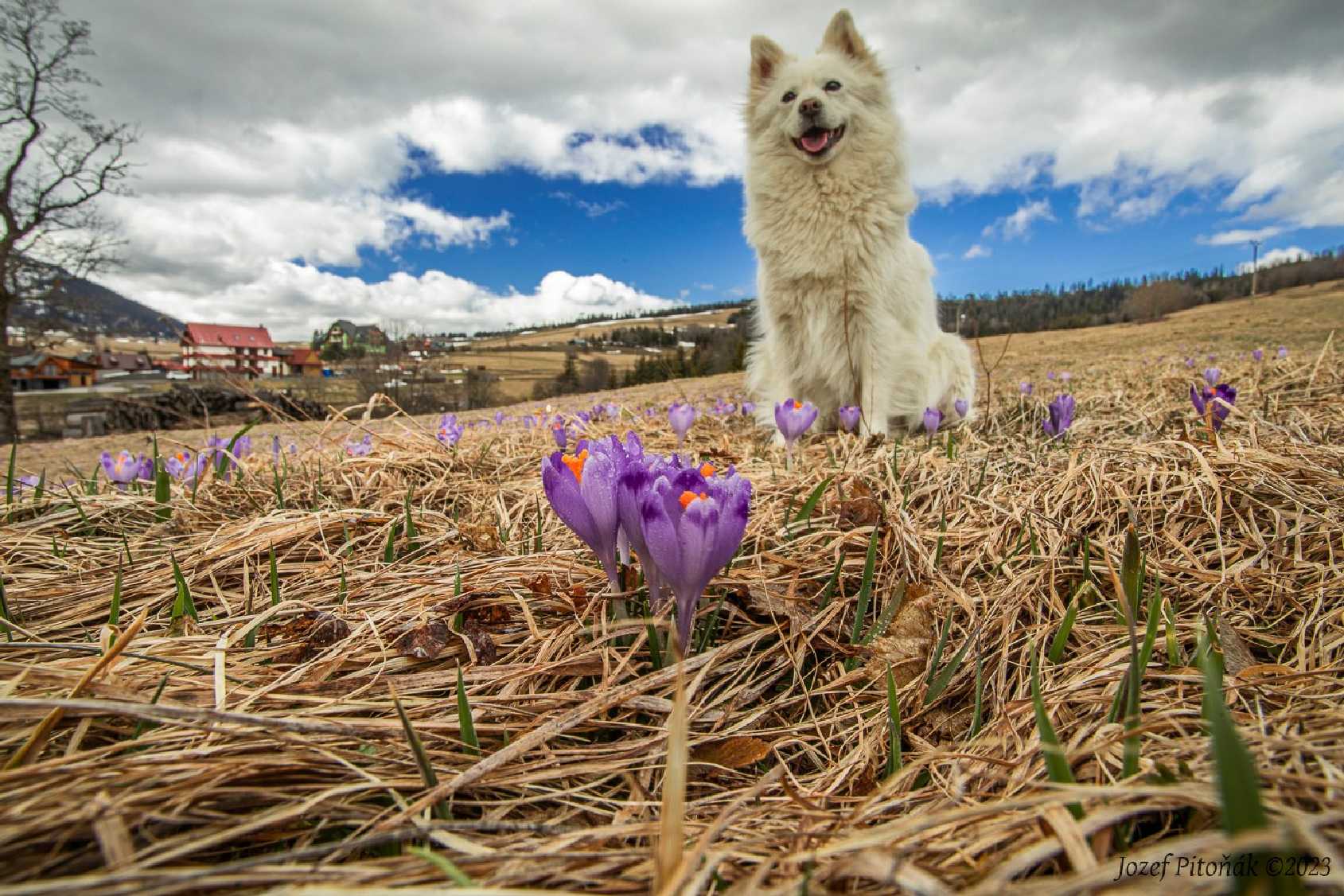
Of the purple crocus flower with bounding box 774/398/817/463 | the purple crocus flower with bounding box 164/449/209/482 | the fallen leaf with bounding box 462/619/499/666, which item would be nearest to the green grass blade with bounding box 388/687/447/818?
the fallen leaf with bounding box 462/619/499/666

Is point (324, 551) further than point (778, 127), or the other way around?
point (778, 127)

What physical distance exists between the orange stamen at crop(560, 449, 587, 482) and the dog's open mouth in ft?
14.0

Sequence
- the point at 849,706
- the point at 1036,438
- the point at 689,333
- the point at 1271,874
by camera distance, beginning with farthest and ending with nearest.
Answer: the point at 689,333, the point at 1036,438, the point at 849,706, the point at 1271,874

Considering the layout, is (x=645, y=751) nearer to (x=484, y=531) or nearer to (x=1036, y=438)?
(x=484, y=531)

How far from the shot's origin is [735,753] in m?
1.09

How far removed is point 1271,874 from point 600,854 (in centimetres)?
67

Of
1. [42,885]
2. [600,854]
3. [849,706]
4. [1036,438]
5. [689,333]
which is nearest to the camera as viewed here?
[42,885]

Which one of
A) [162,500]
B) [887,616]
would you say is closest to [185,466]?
[162,500]

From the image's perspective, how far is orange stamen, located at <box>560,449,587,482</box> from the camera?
1280 millimetres

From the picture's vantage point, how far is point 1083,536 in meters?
1.59

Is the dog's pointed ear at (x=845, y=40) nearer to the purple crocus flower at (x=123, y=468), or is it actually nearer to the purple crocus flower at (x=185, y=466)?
the purple crocus flower at (x=185, y=466)

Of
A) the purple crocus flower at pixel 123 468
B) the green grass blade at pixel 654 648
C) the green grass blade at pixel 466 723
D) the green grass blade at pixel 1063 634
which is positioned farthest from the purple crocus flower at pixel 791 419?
the purple crocus flower at pixel 123 468

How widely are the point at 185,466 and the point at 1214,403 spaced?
15.4 ft

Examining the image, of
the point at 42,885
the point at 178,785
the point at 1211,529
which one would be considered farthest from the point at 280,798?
the point at 1211,529
